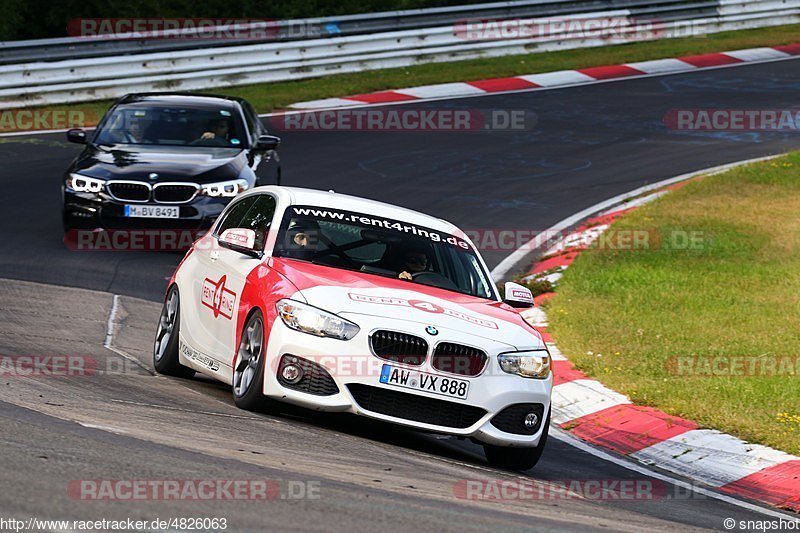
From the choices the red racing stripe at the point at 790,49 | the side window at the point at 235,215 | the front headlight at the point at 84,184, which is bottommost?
the red racing stripe at the point at 790,49

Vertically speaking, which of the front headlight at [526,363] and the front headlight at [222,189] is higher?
the front headlight at [526,363]

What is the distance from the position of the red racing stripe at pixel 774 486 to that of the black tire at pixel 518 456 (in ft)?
4.02

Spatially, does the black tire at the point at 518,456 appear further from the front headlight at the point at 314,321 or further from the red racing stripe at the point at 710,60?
the red racing stripe at the point at 710,60

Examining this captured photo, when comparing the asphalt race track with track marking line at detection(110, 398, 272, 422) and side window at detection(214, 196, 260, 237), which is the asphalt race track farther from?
side window at detection(214, 196, 260, 237)

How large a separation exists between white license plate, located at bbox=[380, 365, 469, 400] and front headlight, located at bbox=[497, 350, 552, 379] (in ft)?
1.05

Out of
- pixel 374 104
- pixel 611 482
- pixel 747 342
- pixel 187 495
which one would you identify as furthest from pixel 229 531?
pixel 374 104

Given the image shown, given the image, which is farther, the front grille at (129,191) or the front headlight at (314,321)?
the front grille at (129,191)

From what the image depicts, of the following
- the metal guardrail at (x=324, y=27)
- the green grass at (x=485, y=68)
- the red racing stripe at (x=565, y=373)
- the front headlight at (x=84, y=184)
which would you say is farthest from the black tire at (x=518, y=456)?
the metal guardrail at (x=324, y=27)

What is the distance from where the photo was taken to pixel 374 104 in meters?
24.4

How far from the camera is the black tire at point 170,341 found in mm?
9711

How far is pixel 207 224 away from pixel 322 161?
542 centimetres

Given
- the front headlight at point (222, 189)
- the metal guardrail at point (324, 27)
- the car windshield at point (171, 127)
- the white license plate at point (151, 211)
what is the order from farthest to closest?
the metal guardrail at point (324, 27), the car windshield at point (171, 127), the front headlight at point (222, 189), the white license plate at point (151, 211)

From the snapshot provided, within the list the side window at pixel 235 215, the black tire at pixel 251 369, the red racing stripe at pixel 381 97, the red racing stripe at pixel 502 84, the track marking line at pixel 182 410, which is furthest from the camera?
the red racing stripe at pixel 502 84

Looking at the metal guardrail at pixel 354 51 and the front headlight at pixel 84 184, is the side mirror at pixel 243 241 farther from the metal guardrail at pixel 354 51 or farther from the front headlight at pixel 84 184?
the metal guardrail at pixel 354 51
